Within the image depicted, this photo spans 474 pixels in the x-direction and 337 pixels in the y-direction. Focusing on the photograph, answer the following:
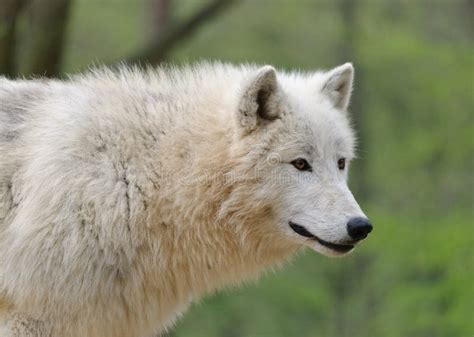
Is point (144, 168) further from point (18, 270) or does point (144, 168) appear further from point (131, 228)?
point (18, 270)

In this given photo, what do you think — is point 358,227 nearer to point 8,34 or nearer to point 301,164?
point 301,164

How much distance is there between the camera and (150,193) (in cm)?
629

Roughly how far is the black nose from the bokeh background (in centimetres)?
947

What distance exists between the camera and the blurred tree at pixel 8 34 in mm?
9328

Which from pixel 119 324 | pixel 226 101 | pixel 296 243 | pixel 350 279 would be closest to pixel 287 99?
pixel 226 101

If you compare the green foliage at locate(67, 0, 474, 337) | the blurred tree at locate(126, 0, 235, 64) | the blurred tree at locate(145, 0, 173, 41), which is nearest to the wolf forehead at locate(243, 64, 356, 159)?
the blurred tree at locate(126, 0, 235, 64)

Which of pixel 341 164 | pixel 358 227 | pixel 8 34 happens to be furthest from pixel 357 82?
pixel 358 227

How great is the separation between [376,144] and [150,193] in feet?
52.5

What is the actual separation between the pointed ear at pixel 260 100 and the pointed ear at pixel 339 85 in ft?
2.47

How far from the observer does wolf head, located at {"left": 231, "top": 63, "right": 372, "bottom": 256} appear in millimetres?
6258

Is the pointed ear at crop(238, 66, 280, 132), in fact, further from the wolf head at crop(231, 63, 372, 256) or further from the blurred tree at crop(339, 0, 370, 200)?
the blurred tree at crop(339, 0, 370, 200)

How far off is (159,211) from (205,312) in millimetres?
13206

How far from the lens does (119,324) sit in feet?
20.8

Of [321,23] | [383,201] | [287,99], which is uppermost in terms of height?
[321,23]
